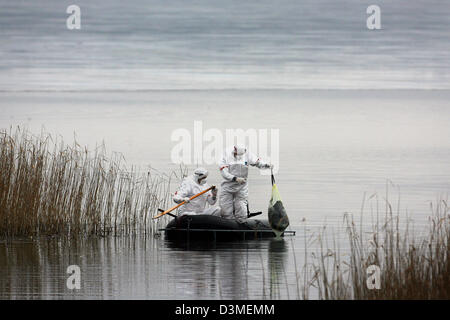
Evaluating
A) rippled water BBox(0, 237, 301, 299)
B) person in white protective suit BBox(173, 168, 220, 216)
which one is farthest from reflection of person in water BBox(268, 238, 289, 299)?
person in white protective suit BBox(173, 168, 220, 216)

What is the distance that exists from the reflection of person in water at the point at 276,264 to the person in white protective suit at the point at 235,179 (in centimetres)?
94

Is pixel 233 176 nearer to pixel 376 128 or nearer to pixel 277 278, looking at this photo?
pixel 277 278

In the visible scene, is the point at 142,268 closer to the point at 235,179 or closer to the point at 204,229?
the point at 204,229

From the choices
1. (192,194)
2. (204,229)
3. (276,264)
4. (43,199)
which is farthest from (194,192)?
(276,264)

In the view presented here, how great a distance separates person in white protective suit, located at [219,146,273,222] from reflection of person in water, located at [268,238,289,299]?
94cm

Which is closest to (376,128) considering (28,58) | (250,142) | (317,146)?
(250,142)

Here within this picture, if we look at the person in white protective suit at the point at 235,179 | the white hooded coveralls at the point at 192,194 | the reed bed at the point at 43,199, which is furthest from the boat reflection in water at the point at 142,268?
the person in white protective suit at the point at 235,179

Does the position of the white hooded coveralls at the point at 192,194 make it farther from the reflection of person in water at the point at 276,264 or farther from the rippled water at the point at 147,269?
the reflection of person in water at the point at 276,264

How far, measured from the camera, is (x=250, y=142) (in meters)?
62.9

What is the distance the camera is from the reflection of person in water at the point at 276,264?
52.2 feet

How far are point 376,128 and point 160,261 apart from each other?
52.9m

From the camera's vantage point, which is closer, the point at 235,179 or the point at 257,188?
the point at 235,179

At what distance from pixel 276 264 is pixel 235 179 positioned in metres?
3.20

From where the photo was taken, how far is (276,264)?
18.2 m
